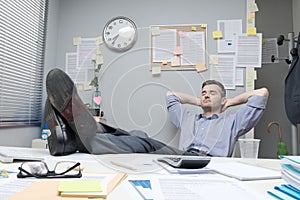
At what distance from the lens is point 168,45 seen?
66cm

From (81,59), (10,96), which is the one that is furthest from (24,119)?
(81,59)

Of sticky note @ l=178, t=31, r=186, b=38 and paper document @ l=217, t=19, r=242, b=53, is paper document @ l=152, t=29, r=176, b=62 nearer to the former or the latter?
sticky note @ l=178, t=31, r=186, b=38

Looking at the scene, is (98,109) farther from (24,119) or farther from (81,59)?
(24,119)

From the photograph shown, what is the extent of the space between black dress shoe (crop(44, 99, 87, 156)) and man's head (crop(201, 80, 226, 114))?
513 mm

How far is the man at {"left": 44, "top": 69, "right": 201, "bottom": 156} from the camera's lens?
66cm

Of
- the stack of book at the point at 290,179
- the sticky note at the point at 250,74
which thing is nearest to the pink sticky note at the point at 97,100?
the stack of book at the point at 290,179

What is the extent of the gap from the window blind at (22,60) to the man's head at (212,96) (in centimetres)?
137

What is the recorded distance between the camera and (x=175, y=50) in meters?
0.66

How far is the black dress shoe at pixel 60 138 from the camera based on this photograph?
0.95 m

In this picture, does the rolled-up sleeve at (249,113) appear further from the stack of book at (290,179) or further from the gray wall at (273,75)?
the gray wall at (273,75)

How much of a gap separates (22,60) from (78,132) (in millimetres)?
1189

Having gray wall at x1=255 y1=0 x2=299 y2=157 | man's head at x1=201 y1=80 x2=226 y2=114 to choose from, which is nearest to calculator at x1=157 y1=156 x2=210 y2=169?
man's head at x1=201 y1=80 x2=226 y2=114

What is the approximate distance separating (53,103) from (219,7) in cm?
91

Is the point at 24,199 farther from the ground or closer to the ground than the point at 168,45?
closer to the ground
